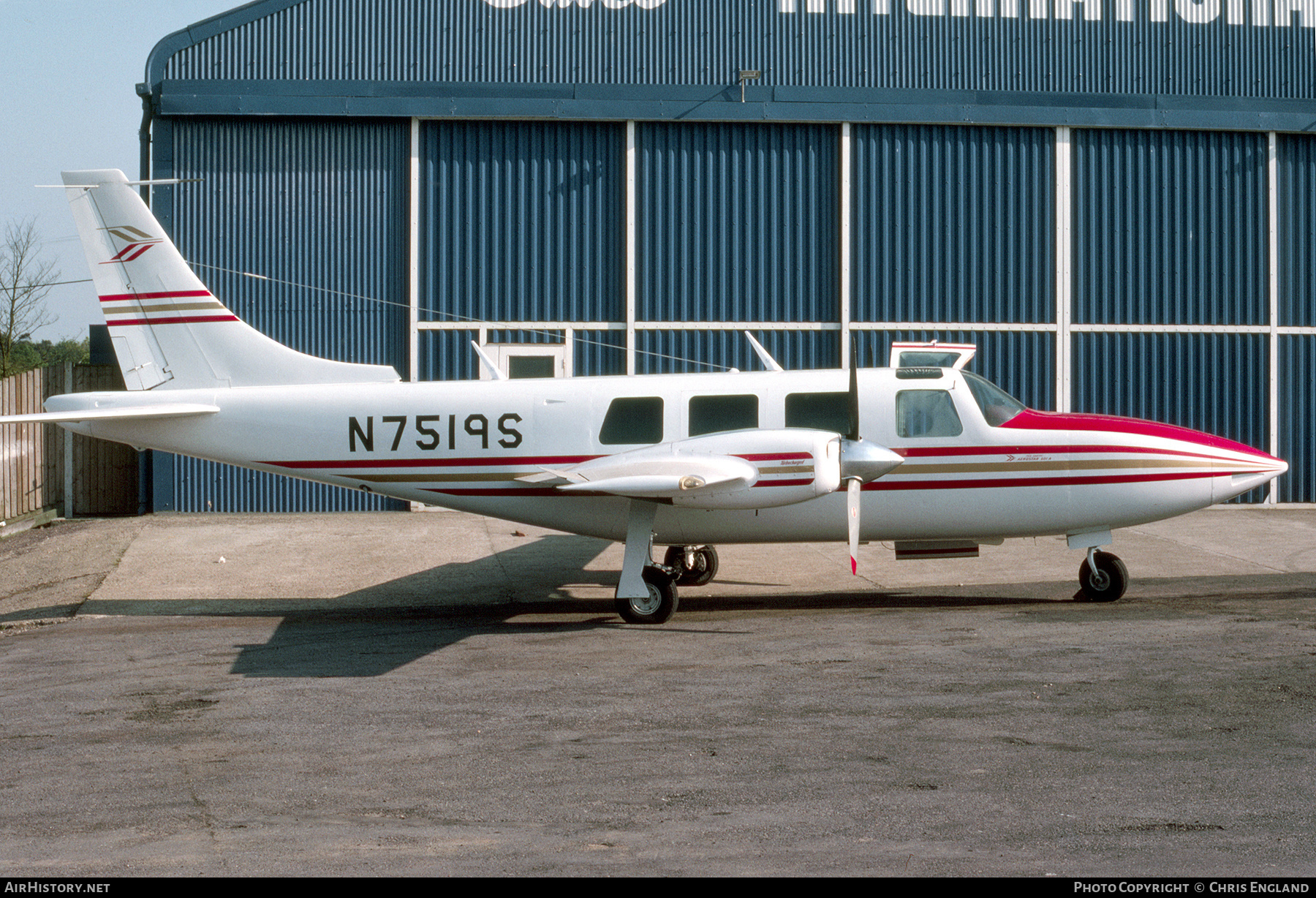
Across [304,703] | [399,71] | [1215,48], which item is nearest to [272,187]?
[399,71]

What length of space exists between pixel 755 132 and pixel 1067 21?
6428 millimetres

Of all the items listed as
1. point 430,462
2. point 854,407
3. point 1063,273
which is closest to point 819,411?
point 854,407

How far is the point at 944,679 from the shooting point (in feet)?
31.1

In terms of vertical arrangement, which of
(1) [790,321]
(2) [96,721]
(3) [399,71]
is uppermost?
(3) [399,71]

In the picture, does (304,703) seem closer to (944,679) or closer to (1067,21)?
(944,679)

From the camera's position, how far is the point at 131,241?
45.1ft

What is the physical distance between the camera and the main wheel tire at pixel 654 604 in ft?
40.8

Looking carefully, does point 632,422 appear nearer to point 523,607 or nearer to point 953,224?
point 523,607

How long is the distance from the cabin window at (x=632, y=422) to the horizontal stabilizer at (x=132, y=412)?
15.2 feet

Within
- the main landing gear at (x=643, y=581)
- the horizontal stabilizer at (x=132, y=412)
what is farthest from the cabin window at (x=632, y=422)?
the horizontal stabilizer at (x=132, y=412)

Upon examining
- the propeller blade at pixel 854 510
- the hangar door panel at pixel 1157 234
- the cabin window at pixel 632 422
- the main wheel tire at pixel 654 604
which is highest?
the hangar door panel at pixel 1157 234

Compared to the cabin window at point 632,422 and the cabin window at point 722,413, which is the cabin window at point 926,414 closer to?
the cabin window at point 722,413

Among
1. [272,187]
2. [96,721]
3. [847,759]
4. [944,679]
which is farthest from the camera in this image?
[272,187]

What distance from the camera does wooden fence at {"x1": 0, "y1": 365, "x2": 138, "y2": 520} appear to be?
20625 mm
